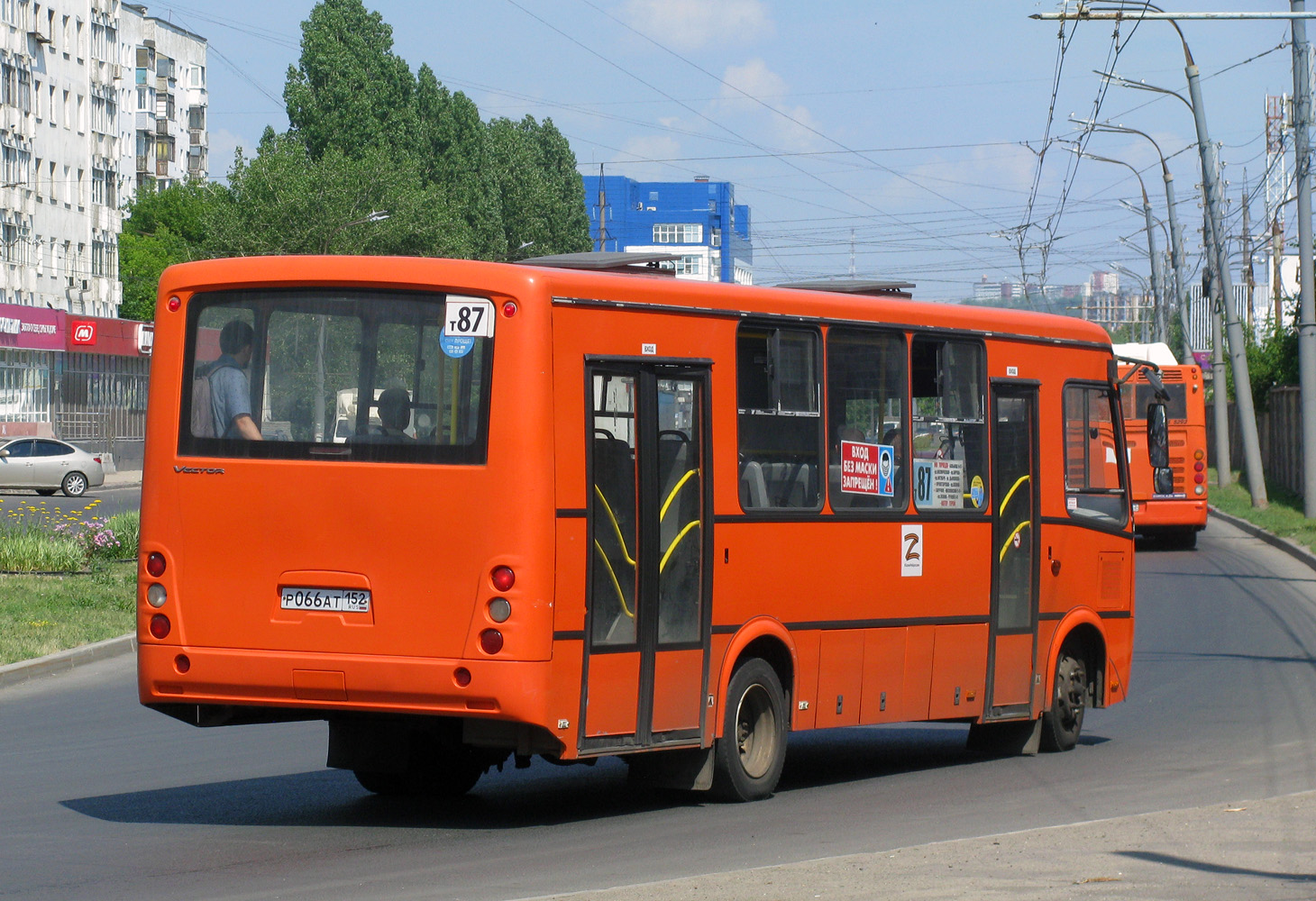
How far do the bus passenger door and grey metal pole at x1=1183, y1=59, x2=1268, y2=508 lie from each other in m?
27.7

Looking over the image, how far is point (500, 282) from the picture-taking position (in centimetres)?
866

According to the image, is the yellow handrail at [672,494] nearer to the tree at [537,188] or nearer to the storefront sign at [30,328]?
the storefront sign at [30,328]

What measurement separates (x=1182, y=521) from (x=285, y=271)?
25497mm

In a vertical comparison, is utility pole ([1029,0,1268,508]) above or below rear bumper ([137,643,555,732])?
above

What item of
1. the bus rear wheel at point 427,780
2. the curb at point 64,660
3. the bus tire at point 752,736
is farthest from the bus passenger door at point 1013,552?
the curb at point 64,660

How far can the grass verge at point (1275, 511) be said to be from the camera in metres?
32.8

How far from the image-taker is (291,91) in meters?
67.9

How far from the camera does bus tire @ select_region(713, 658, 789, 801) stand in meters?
9.63

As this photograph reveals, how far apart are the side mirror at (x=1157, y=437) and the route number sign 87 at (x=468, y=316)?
5493mm

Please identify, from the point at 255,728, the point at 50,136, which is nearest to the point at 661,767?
the point at 255,728

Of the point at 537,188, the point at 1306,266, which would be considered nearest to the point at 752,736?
the point at 1306,266

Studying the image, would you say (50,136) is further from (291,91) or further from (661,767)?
(661,767)

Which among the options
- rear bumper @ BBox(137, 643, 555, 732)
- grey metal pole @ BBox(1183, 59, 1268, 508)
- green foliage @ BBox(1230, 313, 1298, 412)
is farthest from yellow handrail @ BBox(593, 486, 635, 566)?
green foliage @ BBox(1230, 313, 1298, 412)

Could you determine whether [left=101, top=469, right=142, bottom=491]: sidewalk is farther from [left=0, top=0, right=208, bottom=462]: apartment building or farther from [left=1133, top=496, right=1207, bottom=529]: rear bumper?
[left=1133, top=496, right=1207, bottom=529]: rear bumper
